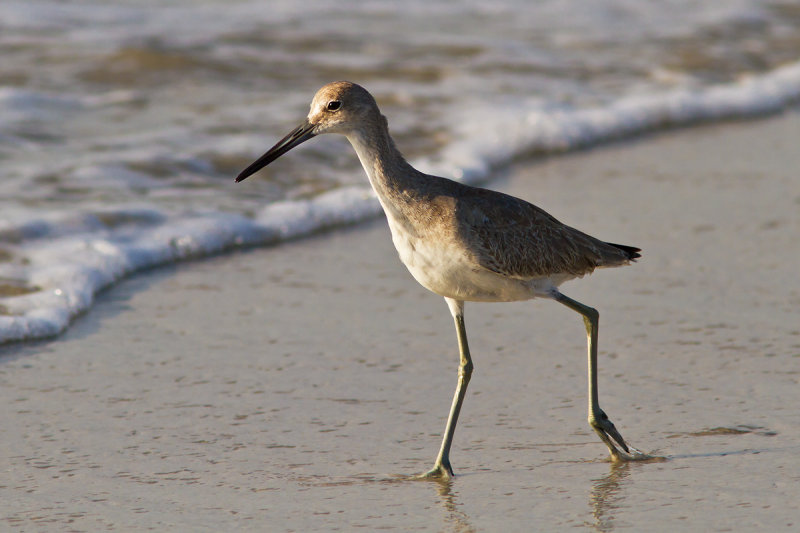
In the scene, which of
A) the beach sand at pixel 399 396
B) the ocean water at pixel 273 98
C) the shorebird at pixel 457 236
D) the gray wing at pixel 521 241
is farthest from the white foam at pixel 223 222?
the gray wing at pixel 521 241

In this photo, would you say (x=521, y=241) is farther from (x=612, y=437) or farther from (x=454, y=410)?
(x=612, y=437)

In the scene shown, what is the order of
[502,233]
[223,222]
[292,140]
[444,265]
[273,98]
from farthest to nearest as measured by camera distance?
[273,98] → [223,222] → [292,140] → [502,233] → [444,265]

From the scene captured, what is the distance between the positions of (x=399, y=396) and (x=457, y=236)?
3.10 feet

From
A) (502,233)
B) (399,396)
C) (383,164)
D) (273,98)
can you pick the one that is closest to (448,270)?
(502,233)

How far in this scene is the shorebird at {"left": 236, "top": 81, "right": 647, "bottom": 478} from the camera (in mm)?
3777

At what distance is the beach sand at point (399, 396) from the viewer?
3.58 metres

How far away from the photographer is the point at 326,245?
6.51 meters

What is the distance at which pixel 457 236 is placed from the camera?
3.77 m

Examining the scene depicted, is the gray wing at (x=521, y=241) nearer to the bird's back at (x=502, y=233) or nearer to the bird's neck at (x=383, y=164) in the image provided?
the bird's back at (x=502, y=233)

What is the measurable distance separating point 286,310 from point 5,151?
3139mm

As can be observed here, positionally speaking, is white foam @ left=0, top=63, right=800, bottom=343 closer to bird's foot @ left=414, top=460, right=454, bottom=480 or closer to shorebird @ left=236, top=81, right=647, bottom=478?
shorebird @ left=236, top=81, right=647, bottom=478

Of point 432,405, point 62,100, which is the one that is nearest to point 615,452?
point 432,405

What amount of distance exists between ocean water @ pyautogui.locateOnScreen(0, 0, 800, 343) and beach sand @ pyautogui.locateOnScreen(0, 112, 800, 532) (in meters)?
0.42

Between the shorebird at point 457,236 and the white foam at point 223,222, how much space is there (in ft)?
6.04
